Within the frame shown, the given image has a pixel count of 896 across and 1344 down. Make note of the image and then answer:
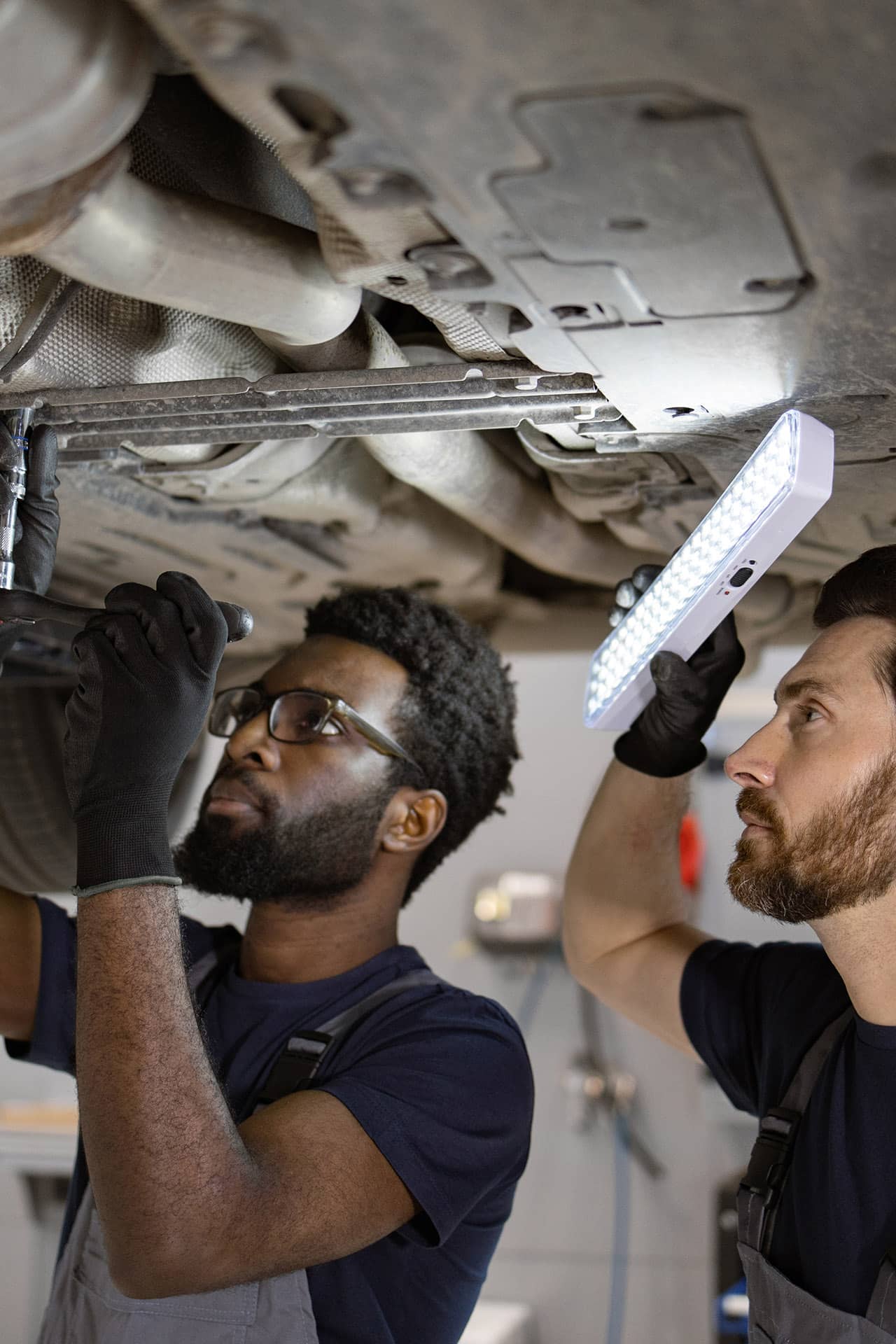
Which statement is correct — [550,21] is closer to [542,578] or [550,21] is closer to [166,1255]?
[166,1255]

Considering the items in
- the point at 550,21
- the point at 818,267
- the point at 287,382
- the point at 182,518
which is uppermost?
the point at 550,21

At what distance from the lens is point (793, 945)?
135cm

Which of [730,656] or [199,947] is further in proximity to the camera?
[199,947]

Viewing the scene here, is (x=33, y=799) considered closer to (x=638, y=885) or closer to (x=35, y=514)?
(x=35, y=514)

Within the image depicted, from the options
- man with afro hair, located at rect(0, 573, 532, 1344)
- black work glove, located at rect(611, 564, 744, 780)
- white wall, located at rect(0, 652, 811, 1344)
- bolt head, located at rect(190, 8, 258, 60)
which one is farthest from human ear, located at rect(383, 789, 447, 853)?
white wall, located at rect(0, 652, 811, 1344)

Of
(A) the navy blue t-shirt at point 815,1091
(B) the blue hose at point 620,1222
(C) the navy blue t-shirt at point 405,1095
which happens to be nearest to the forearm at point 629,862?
(A) the navy blue t-shirt at point 815,1091

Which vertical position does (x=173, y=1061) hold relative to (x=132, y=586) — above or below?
below

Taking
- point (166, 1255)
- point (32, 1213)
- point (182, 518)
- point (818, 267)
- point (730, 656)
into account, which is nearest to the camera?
point (818, 267)

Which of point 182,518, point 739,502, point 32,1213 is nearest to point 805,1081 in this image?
point 739,502

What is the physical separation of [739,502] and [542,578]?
0.99 metres

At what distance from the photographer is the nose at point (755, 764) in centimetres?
110

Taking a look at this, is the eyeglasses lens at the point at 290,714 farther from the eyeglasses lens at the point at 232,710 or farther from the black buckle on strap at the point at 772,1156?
the black buckle on strap at the point at 772,1156

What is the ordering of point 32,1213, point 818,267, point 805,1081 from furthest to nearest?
point 32,1213 < point 805,1081 < point 818,267

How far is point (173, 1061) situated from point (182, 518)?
688 millimetres
